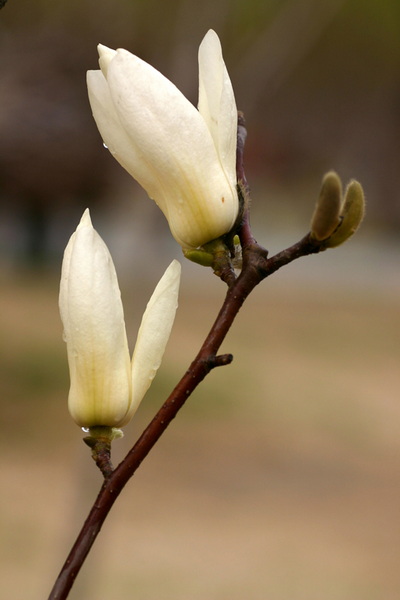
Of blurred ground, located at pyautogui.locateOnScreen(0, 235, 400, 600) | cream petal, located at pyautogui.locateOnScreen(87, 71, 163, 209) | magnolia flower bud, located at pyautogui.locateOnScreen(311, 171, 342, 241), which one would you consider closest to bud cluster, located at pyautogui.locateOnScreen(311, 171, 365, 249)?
magnolia flower bud, located at pyautogui.locateOnScreen(311, 171, 342, 241)

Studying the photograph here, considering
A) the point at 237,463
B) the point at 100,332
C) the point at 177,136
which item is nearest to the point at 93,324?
the point at 100,332

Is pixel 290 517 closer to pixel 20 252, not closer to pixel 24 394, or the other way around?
pixel 24 394

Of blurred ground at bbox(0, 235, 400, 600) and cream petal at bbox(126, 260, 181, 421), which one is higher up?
cream petal at bbox(126, 260, 181, 421)

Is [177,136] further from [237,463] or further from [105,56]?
[237,463]

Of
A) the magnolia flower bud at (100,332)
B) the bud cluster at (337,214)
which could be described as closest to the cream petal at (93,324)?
the magnolia flower bud at (100,332)

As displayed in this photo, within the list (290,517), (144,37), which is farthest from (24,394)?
(144,37)

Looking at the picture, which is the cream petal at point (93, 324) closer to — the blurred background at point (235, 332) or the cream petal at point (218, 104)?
the cream petal at point (218, 104)

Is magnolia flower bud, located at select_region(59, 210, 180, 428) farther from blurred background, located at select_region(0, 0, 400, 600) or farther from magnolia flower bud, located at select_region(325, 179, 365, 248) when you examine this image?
blurred background, located at select_region(0, 0, 400, 600)
